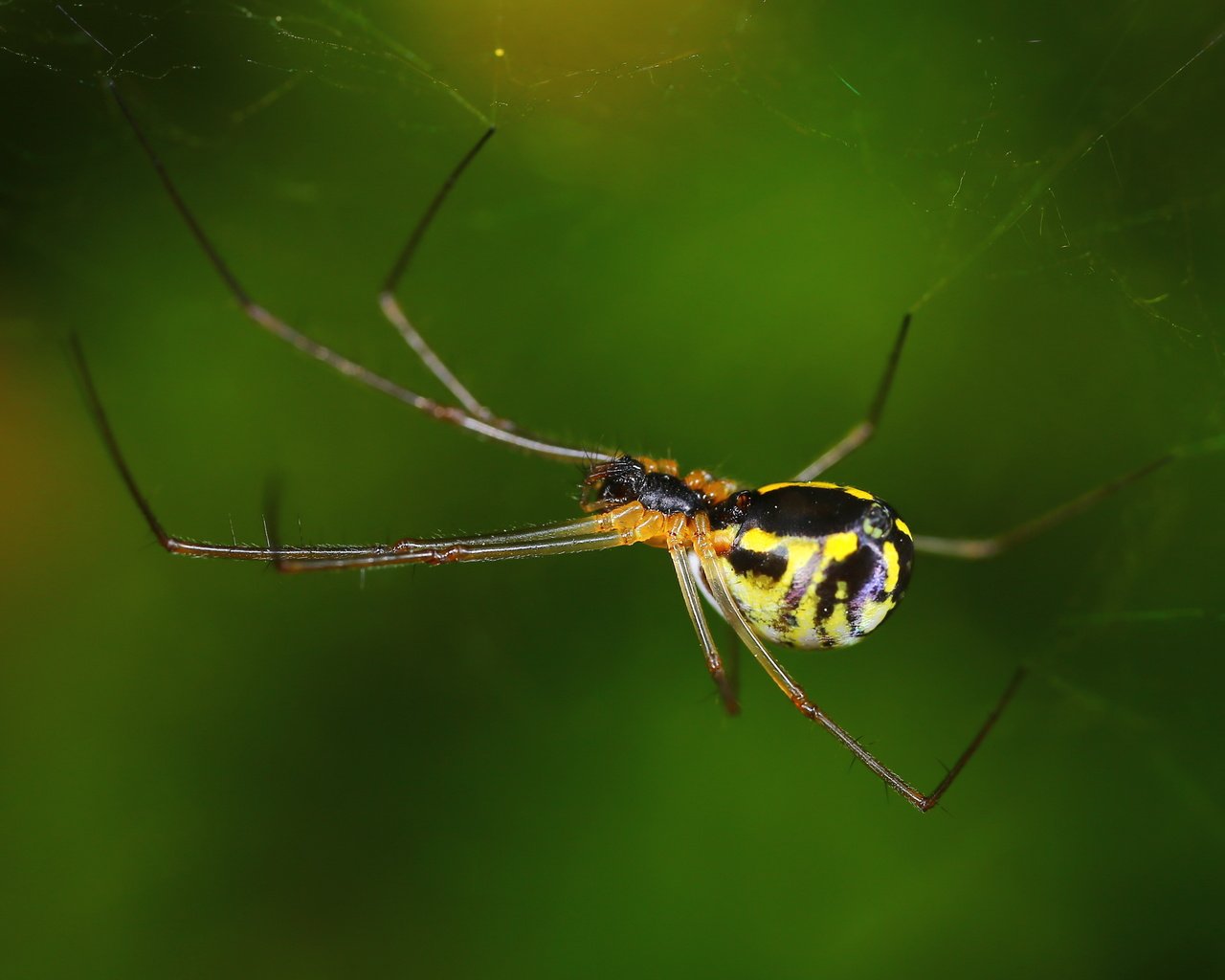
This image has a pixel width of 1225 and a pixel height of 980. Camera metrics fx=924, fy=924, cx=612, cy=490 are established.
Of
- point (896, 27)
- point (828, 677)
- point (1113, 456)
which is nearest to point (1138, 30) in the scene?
point (896, 27)

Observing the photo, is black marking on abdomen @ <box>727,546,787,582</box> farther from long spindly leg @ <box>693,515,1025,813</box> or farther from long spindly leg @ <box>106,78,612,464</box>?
long spindly leg @ <box>106,78,612,464</box>

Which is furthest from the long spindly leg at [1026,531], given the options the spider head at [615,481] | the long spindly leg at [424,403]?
the long spindly leg at [424,403]

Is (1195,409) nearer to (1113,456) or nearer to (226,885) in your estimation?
(1113,456)

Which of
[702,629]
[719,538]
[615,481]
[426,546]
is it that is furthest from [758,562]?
[426,546]

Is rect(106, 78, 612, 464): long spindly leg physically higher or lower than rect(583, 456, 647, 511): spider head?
higher

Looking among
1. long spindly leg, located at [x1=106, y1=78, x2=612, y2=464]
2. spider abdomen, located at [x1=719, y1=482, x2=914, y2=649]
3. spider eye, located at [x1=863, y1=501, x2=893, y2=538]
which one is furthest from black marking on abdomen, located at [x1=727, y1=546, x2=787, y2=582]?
long spindly leg, located at [x1=106, y1=78, x2=612, y2=464]

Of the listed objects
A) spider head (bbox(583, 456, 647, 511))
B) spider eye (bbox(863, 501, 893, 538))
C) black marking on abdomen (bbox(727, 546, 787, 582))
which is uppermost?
spider head (bbox(583, 456, 647, 511))

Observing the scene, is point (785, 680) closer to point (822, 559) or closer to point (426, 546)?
point (822, 559)

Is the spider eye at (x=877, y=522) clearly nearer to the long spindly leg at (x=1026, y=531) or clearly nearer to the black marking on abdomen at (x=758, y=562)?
the black marking on abdomen at (x=758, y=562)
